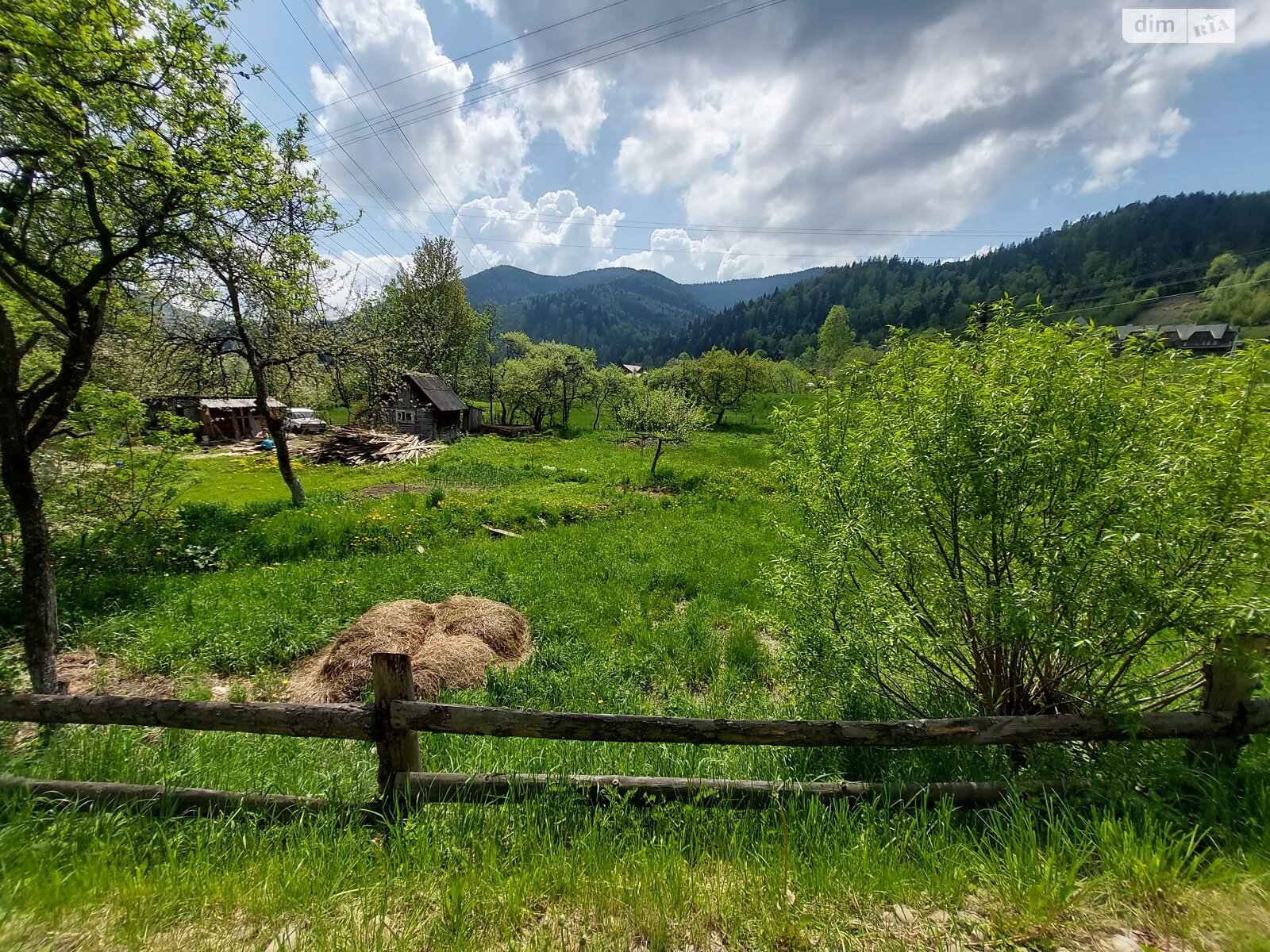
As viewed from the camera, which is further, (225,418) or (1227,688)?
(225,418)

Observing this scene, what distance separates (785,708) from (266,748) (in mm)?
5928

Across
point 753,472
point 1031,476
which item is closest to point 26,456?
point 1031,476

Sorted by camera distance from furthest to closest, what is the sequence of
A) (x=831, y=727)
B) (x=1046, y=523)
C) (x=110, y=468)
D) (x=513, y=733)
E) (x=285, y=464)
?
(x=285, y=464) → (x=110, y=468) → (x=1046, y=523) → (x=831, y=727) → (x=513, y=733)

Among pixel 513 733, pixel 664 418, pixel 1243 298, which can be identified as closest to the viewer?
pixel 513 733

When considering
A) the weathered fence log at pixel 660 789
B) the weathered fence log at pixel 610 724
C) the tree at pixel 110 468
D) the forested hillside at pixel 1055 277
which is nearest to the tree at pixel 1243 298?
the forested hillside at pixel 1055 277

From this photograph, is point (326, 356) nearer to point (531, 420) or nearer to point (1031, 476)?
point (1031, 476)

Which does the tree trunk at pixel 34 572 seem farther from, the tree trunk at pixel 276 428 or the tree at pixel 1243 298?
the tree at pixel 1243 298

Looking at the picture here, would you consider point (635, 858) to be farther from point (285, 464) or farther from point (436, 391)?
point (436, 391)

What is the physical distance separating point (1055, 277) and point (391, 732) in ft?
660

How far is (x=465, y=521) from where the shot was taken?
575 inches

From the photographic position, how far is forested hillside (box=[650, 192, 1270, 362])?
12519cm

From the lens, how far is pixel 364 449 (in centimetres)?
3044

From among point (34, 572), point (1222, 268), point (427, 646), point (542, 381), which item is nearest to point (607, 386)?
point (542, 381)

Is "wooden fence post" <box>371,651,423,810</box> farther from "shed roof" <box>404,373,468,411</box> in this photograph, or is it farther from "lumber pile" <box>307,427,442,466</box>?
"shed roof" <box>404,373,468,411</box>
